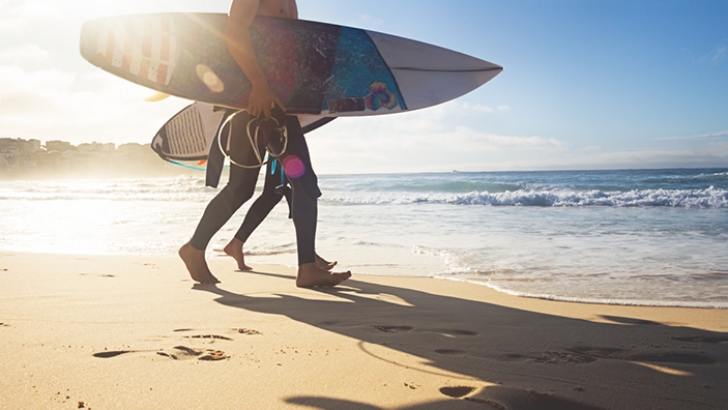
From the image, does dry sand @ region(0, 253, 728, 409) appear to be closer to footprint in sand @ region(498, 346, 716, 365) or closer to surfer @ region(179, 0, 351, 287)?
footprint in sand @ region(498, 346, 716, 365)

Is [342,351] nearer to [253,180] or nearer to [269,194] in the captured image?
[253,180]

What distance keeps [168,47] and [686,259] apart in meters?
3.91

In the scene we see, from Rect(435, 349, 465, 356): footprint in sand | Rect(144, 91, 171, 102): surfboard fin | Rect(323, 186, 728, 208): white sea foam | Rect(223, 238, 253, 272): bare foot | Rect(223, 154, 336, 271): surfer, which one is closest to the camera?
Rect(435, 349, 465, 356): footprint in sand

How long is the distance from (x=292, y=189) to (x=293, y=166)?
0.49 feet

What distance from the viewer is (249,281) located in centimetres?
339

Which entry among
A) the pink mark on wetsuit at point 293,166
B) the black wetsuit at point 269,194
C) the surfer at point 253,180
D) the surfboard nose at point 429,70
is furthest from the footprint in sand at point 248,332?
the surfboard nose at point 429,70

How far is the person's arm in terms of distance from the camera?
3043mm

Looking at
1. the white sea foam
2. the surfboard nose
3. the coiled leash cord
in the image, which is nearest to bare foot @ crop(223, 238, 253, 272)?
the coiled leash cord

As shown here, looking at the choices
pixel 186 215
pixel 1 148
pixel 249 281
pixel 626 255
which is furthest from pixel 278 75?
pixel 1 148

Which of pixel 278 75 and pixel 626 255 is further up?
pixel 278 75

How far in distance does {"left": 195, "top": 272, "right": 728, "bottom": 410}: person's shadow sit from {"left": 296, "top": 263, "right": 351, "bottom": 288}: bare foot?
31 cm

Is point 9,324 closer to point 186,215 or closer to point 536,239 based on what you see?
point 536,239

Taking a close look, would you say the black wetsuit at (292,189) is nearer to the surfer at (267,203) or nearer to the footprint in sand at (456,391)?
the surfer at (267,203)

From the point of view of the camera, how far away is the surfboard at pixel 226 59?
3.39 metres
